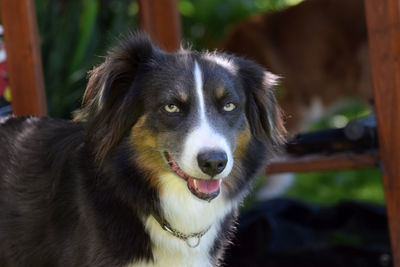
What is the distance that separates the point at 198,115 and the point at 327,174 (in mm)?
4108

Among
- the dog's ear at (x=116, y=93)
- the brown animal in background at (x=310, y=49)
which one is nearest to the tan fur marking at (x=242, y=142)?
the dog's ear at (x=116, y=93)

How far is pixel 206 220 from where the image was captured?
2.82 meters

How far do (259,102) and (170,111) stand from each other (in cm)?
49

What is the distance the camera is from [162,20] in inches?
182

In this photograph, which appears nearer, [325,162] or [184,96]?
[184,96]

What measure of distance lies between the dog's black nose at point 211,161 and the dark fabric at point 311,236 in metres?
1.80

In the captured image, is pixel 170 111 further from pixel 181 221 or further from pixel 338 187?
pixel 338 187

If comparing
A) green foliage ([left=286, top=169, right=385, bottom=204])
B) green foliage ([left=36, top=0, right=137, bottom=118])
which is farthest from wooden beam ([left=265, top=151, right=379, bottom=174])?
green foliage ([left=286, top=169, right=385, bottom=204])

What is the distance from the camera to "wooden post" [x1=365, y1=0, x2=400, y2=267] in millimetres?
3342

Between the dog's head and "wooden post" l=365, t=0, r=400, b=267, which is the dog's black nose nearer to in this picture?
the dog's head

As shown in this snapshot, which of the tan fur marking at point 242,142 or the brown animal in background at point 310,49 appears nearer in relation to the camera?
the tan fur marking at point 242,142

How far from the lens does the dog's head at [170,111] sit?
2.55 metres

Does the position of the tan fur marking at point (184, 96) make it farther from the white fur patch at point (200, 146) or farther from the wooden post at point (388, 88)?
the wooden post at point (388, 88)

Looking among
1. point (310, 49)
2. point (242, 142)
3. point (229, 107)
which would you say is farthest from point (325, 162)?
point (310, 49)
